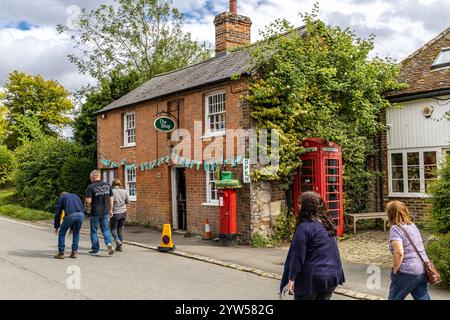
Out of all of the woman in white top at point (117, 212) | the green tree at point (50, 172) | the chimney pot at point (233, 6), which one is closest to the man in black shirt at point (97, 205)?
the woman in white top at point (117, 212)

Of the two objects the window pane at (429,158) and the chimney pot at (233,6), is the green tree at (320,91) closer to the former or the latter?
the window pane at (429,158)

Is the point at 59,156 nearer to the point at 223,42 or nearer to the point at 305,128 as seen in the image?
the point at 223,42

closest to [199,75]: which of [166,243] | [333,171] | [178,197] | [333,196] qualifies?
[178,197]

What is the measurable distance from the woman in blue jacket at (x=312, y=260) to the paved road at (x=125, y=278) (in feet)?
8.60

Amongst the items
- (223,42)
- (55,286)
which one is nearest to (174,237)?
(55,286)

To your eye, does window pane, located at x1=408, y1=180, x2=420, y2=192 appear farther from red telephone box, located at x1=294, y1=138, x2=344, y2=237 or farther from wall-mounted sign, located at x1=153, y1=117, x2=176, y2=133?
wall-mounted sign, located at x1=153, y1=117, x2=176, y2=133

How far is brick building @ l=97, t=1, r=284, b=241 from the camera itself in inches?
528

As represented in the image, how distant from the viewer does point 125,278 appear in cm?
871

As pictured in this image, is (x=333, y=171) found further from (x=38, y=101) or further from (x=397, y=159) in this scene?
(x=38, y=101)

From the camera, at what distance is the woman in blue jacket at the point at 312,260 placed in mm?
4980

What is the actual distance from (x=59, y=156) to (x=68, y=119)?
29.2m

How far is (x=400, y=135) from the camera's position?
15.5 metres
